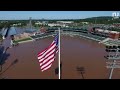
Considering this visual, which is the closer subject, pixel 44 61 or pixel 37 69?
pixel 44 61

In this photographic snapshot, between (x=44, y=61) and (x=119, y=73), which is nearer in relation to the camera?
(x=44, y=61)
